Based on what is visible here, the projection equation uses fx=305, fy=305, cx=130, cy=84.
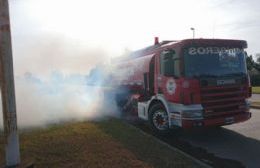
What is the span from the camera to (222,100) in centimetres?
840

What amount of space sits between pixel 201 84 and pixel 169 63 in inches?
50.3

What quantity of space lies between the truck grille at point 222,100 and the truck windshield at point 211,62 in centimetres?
42

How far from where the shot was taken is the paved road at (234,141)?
705cm

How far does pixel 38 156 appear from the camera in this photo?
6.76 m

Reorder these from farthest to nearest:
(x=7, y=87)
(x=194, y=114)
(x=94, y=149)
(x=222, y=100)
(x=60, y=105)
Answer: (x=60, y=105), (x=222, y=100), (x=194, y=114), (x=94, y=149), (x=7, y=87)

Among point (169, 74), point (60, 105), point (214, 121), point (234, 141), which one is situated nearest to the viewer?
point (214, 121)

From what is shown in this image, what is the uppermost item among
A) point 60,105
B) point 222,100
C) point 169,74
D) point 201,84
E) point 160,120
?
point 169,74

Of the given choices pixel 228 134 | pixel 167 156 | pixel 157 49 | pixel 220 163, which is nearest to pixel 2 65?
pixel 167 156

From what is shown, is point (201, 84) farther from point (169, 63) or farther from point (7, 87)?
point (7, 87)

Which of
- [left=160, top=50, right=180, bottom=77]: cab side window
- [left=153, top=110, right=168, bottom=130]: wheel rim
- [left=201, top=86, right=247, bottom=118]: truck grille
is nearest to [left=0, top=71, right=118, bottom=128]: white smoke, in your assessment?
[left=153, top=110, right=168, bottom=130]: wheel rim

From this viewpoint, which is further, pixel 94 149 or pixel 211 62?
pixel 211 62

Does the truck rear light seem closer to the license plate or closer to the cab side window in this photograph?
the cab side window

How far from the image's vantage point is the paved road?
23.1 ft

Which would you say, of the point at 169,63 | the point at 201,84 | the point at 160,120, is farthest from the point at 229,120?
the point at 169,63
